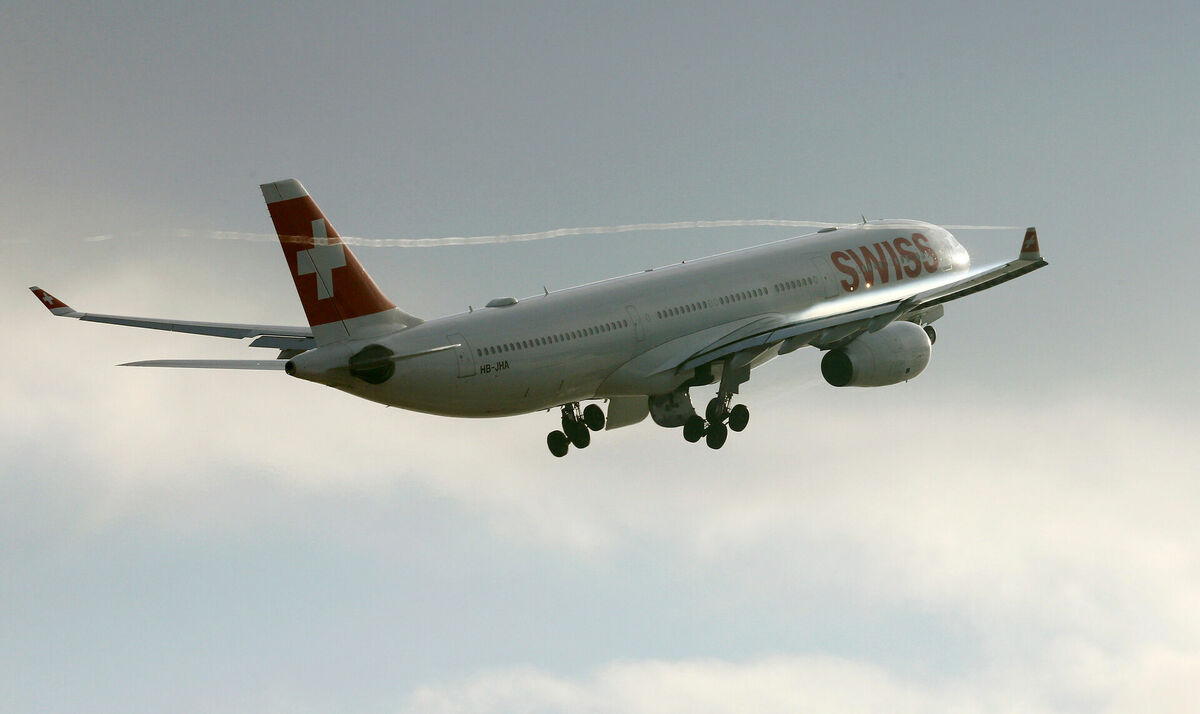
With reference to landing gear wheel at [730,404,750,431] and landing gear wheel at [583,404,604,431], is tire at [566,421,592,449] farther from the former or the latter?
landing gear wheel at [730,404,750,431]

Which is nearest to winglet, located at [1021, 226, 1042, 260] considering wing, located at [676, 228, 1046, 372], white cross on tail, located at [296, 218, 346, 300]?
wing, located at [676, 228, 1046, 372]

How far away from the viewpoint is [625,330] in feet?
178

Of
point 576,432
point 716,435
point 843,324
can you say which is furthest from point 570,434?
point 843,324

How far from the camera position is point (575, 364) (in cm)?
5253

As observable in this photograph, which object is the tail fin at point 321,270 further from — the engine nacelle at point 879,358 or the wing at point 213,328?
the engine nacelle at point 879,358

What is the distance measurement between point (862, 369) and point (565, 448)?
10397mm

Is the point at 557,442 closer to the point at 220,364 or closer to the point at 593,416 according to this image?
the point at 593,416

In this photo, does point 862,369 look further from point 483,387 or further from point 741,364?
point 483,387

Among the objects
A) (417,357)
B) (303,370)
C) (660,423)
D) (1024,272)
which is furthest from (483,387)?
(1024,272)

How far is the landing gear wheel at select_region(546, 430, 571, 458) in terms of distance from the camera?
58.8 meters

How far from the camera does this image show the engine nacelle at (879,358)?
188 ft

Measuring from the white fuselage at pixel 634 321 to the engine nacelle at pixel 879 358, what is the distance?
2337 mm

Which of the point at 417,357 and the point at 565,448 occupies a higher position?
the point at 417,357

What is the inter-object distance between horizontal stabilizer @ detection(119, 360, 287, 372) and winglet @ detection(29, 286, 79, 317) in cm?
1123
